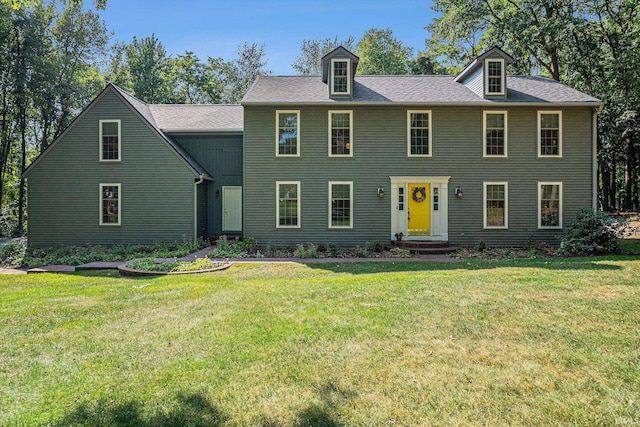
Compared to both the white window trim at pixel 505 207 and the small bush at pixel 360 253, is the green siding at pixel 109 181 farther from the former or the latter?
the white window trim at pixel 505 207

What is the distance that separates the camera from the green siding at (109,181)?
1430cm

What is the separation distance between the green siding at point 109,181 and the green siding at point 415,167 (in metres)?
2.96

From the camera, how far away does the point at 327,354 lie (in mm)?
4047

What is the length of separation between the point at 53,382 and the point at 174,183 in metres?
11.6

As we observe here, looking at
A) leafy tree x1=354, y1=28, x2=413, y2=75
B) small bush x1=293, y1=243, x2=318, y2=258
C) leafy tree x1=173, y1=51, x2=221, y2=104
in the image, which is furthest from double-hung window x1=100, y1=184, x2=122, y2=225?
leafy tree x1=354, y1=28, x2=413, y2=75

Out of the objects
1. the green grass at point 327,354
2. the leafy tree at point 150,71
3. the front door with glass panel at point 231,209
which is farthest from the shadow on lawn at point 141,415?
the leafy tree at point 150,71

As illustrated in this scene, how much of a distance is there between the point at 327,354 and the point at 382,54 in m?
29.8

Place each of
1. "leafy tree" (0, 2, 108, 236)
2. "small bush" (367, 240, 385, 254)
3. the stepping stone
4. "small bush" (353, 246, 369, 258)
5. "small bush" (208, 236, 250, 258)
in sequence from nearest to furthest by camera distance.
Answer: the stepping stone, "small bush" (208, 236, 250, 258), "small bush" (353, 246, 369, 258), "small bush" (367, 240, 385, 254), "leafy tree" (0, 2, 108, 236)

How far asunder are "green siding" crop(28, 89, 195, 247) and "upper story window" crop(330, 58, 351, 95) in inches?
248

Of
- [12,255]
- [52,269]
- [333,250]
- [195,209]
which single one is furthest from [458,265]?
[12,255]

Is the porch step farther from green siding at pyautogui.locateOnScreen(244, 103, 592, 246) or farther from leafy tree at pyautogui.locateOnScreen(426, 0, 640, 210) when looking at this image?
leafy tree at pyautogui.locateOnScreen(426, 0, 640, 210)

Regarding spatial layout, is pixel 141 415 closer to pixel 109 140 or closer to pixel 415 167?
pixel 415 167

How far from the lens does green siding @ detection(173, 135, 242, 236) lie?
15992 mm

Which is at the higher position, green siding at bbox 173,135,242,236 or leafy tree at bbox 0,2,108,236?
leafy tree at bbox 0,2,108,236
